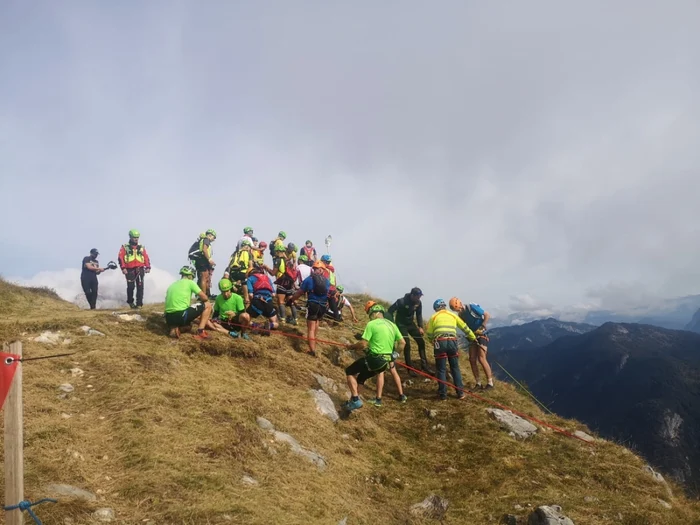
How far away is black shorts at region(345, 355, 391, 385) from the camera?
11773mm

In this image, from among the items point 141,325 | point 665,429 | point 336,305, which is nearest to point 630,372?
point 665,429

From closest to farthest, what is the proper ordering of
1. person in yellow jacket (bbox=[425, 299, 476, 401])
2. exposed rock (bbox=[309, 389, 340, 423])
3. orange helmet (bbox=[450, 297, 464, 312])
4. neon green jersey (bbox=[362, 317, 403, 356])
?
1. exposed rock (bbox=[309, 389, 340, 423])
2. neon green jersey (bbox=[362, 317, 403, 356])
3. person in yellow jacket (bbox=[425, 299, 476, 401])
4. orange helmet (bbox=[450, 297, 464, 312])

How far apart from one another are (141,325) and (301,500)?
30.4ft

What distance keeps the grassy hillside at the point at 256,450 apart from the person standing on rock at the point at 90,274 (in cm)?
710

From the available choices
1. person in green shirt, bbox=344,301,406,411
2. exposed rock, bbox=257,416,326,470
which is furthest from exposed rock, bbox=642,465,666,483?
exposed rock, bbox=257,416,326,470

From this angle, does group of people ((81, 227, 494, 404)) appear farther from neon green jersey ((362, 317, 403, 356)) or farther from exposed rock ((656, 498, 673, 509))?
exposed rock ((656, 498, 673, 509))

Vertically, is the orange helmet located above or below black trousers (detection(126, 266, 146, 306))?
below

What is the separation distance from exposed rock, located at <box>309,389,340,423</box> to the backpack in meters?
3.30

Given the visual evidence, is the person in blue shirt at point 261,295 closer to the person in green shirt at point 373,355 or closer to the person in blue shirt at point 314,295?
the person in blue shirt at point 314,295

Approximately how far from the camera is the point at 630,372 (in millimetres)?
126125

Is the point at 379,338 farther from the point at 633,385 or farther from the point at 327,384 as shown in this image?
the point at 633,385

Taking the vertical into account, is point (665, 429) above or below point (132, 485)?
below

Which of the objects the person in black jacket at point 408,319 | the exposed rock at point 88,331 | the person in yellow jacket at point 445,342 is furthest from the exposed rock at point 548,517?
the exposed rock at point 88,331

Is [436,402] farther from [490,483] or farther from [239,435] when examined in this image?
[239,435]
